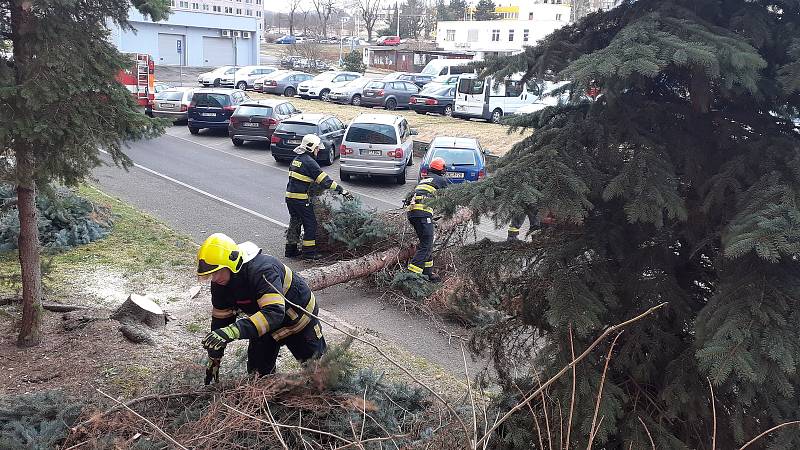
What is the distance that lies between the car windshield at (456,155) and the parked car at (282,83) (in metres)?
21.9

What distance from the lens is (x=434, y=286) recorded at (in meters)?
9.44

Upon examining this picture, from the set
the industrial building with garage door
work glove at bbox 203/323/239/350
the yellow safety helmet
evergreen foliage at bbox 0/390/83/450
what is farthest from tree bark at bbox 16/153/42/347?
the industrial building with garage door

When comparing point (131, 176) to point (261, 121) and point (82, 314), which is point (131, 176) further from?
point (82, 314)

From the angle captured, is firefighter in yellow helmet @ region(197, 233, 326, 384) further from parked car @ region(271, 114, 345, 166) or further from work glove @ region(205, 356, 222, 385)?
parked car @ region(271, 114, 345, 166)

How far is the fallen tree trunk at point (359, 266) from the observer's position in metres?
8.91

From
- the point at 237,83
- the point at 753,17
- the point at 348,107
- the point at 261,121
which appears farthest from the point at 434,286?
the point at 237,83

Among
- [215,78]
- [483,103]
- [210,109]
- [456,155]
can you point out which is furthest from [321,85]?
[456,155]

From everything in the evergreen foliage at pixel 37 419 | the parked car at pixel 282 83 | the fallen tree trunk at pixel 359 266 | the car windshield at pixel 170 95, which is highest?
the parked car at pixel 282 83

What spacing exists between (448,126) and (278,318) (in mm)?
21209

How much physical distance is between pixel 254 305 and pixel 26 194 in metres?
2.82

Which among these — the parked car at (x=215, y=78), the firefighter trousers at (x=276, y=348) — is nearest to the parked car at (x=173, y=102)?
the parked car at (x=215, y=78)

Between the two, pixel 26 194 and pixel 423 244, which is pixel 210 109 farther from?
pixel 26 194

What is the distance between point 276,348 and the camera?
5609 millimetres

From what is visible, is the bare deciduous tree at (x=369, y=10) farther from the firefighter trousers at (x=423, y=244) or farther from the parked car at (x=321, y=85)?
the firefighter trousers at (x=423, y=244)
